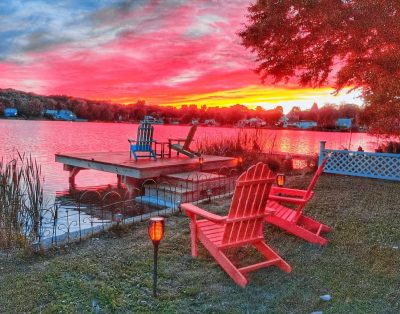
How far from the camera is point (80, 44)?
16.0 m

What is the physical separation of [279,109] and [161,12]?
1160 cm

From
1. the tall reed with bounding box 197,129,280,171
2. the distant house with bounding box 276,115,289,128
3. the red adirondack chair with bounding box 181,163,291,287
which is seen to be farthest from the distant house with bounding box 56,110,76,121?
Result: the red adirondack chair with bounding box 181,163,291,287

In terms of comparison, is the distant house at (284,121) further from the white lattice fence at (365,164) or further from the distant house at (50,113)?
the distant house at (50,113)

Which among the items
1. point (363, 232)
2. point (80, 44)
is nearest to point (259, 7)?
point (363, 232)

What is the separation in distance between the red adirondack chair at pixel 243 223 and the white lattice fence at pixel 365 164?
6507 millimetres

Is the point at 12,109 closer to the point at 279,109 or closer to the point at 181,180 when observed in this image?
the point at 279,109

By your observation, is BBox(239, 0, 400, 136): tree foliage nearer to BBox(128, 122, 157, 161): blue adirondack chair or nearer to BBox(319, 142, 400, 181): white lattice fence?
BBox(319, 142, 400, 181): white lattice fence

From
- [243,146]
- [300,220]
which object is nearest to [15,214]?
[300,220]

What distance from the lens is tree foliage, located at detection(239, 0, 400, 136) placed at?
7.36 meters

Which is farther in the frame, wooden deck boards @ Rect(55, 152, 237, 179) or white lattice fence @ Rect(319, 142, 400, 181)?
white lattice fence @ Rect(319, 142, 400, 181)

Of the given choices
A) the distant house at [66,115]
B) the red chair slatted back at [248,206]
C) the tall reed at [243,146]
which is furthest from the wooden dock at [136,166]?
the distant house at [66,115]

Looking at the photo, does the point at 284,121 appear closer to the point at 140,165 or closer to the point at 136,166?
the point at 140,165

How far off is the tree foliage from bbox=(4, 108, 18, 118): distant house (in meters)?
39.2

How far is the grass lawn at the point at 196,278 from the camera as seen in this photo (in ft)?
9.40
